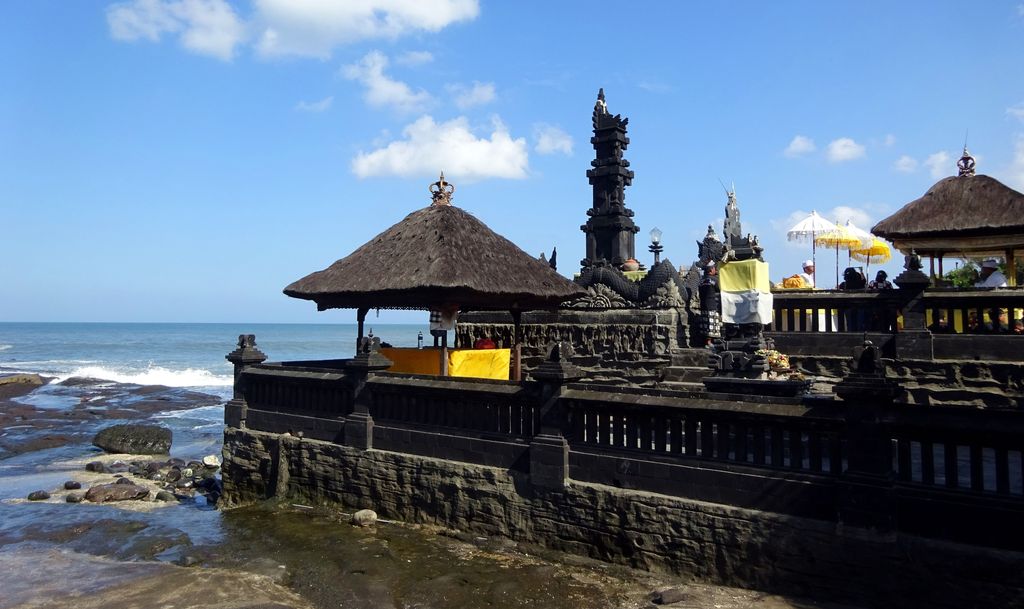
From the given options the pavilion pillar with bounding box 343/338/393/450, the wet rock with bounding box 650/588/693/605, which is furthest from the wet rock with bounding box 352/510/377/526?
the wet rock with bounding box 650/588/693/605

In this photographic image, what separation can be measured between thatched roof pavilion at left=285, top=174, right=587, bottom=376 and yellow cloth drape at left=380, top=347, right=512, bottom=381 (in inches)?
32.5

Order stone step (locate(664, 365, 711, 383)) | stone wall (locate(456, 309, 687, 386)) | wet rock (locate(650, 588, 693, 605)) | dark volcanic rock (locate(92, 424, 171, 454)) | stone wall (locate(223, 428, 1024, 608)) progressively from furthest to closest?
dark volcanic rock (locate(92, 424, 171, 454)) < stone wall (locate(456, 309, 687, 386)) < stone step (locate(664, 365, 711, 383)) < wet rock (locate(650, 588, 693, 605)) < stone wall (locate(223, 428, 1024, 608))

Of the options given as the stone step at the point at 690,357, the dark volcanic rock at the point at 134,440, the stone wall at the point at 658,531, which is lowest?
the dark volcanic rock at the point at 134,440

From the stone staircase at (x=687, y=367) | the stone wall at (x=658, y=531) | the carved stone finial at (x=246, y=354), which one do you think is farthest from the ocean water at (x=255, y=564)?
the stone staircase at (x=687, y=367)

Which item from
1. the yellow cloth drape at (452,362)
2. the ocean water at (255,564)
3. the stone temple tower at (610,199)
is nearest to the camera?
the ocean water at (255,564)

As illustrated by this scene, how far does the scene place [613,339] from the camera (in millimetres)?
16375

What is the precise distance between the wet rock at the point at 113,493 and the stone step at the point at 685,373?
36.0ft

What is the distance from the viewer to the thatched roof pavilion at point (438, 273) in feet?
36.4

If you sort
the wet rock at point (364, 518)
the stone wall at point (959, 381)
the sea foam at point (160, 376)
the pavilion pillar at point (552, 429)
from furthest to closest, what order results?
the sea foam at point (160, 376) < the stone wall at point (959, 381) < the wet rock at point (364, 518) < the pavilion pillar at point (552, 429)

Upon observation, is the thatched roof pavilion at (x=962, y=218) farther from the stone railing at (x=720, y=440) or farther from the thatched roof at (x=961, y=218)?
the stone railing at (x=720, y=440)

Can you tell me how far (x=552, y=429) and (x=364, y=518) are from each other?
11.1 ft

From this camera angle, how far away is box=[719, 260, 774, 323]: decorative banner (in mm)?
12797

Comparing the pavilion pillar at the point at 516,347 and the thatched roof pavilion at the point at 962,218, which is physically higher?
the thatched roof pavilion at the point at 962,218

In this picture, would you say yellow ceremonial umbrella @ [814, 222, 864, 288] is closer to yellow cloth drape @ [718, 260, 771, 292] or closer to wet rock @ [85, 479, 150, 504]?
yellow cloth drape @ [718, 260, 771, 292]
